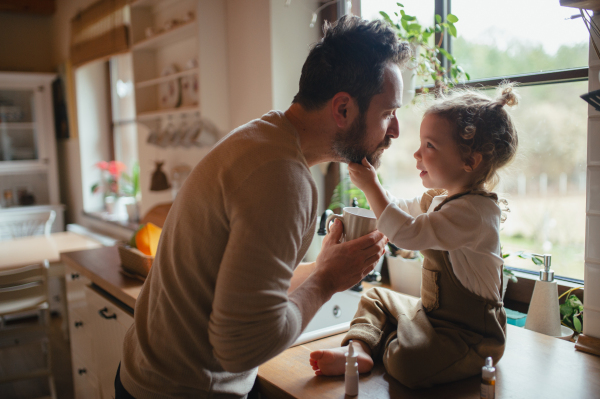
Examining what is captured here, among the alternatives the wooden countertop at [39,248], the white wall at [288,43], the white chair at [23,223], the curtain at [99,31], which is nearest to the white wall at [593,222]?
the white wall at [288,43]

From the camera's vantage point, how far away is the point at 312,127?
3.33 ft

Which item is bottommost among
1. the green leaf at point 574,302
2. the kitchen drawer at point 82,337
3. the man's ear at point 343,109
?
the kitchen drawer at point 82,337

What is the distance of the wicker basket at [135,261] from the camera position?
1.79m

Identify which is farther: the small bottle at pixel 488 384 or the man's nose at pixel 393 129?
the man's nose at pixel 393 129

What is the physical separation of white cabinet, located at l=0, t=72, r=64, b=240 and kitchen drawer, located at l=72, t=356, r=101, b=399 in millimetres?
3157

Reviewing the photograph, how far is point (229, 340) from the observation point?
2.65 feet

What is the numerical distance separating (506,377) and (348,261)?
0.44m

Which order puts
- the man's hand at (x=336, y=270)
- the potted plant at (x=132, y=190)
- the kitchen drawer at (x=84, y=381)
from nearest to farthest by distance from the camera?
the man's hand at (x=336, y=270) → the kitchen drawer at (x=84, y=381) → the potted plant at (x=132, y=190)

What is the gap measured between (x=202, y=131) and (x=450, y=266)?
1.88 metres

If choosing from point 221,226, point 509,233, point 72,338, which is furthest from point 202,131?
point 221,226

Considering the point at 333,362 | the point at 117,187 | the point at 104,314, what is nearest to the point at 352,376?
the point at 333,362

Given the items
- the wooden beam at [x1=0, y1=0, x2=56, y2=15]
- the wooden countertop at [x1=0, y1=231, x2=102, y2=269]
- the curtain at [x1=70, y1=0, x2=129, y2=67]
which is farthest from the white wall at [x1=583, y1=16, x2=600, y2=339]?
the wooden beam at [x1=0, y1=0, x2=56, y2=15]

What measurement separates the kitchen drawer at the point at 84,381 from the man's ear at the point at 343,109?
175 cm

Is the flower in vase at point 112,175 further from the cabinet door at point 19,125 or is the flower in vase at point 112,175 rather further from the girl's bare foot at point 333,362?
the girl's bare foot at point 333,362
